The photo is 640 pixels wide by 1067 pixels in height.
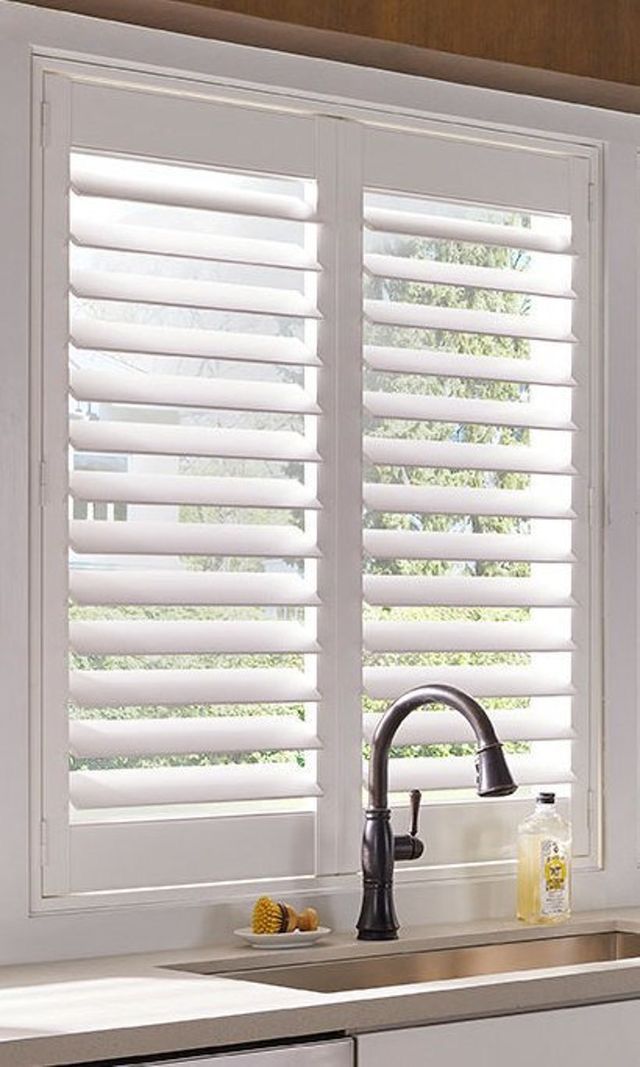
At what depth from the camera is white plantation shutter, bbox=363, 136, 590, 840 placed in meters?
3.07

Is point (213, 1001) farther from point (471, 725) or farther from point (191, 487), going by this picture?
point (191, 487)

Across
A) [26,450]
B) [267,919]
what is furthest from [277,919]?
[26,450]

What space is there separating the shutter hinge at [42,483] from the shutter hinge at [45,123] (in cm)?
47

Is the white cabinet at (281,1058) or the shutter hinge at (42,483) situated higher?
the shutter hinge at (42,483)

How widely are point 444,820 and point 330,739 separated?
0.27m

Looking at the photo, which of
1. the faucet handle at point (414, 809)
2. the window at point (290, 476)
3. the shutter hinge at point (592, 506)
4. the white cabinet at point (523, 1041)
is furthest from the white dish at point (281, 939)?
the shutter hinge at point (592, 506)

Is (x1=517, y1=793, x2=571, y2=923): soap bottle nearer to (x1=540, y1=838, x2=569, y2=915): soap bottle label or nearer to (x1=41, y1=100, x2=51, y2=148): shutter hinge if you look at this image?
(x1=540, y1=838, x2=569, y2=915): soap bottle label

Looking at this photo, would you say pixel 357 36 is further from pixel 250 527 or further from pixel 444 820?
pixel 444 820

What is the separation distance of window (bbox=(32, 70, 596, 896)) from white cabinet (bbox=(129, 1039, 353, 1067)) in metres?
0.54

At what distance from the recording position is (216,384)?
291 cm

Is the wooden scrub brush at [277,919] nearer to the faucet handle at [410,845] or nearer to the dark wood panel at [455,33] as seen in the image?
the faucet handle at [410,845]

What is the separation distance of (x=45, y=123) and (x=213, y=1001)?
128 centimetres

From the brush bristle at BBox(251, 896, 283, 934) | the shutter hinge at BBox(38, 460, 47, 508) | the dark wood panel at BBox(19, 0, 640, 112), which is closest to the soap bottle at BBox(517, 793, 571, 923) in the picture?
the brush bristle at BBox(251, 896, 283, 934)

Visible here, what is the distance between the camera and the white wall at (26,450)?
2717 mm
